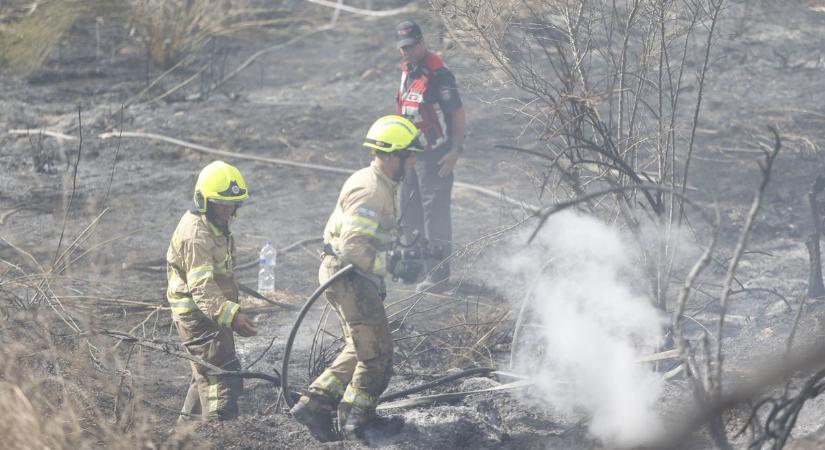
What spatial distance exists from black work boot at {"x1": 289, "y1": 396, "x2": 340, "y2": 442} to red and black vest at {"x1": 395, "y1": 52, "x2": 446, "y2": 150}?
3.02 m

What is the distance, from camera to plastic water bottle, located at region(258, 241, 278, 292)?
26.5 feet

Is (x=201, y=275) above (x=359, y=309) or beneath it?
above

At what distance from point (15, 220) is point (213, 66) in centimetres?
451

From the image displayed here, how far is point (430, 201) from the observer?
8141mm

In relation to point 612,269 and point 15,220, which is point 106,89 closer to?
point 15,220

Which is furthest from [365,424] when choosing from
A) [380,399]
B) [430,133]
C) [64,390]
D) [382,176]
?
[430,133]

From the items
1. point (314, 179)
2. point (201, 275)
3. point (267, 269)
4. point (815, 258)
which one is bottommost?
point (267, 269)

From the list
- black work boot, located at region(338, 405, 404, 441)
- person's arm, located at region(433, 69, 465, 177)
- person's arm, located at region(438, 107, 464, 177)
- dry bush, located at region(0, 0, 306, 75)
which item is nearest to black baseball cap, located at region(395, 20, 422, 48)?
person's arm, located at region(433, 69, 465, 177)

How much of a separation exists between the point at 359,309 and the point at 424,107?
2827 mm

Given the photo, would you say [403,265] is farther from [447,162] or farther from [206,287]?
[447,162]

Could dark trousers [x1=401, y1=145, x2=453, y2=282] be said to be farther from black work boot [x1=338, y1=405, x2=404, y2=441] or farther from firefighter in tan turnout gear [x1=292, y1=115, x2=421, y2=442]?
black work boot [x1=338, y1=405, x2=404, y2=441]

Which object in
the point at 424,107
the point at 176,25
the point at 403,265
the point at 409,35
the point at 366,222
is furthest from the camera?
the point at 176,25

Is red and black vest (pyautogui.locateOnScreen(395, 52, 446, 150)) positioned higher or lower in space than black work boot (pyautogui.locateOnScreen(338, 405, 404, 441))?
higher

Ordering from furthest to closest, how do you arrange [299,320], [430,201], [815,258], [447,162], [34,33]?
[34,33] → [430,201] → [447,162] → [815,258] → [299,320]
